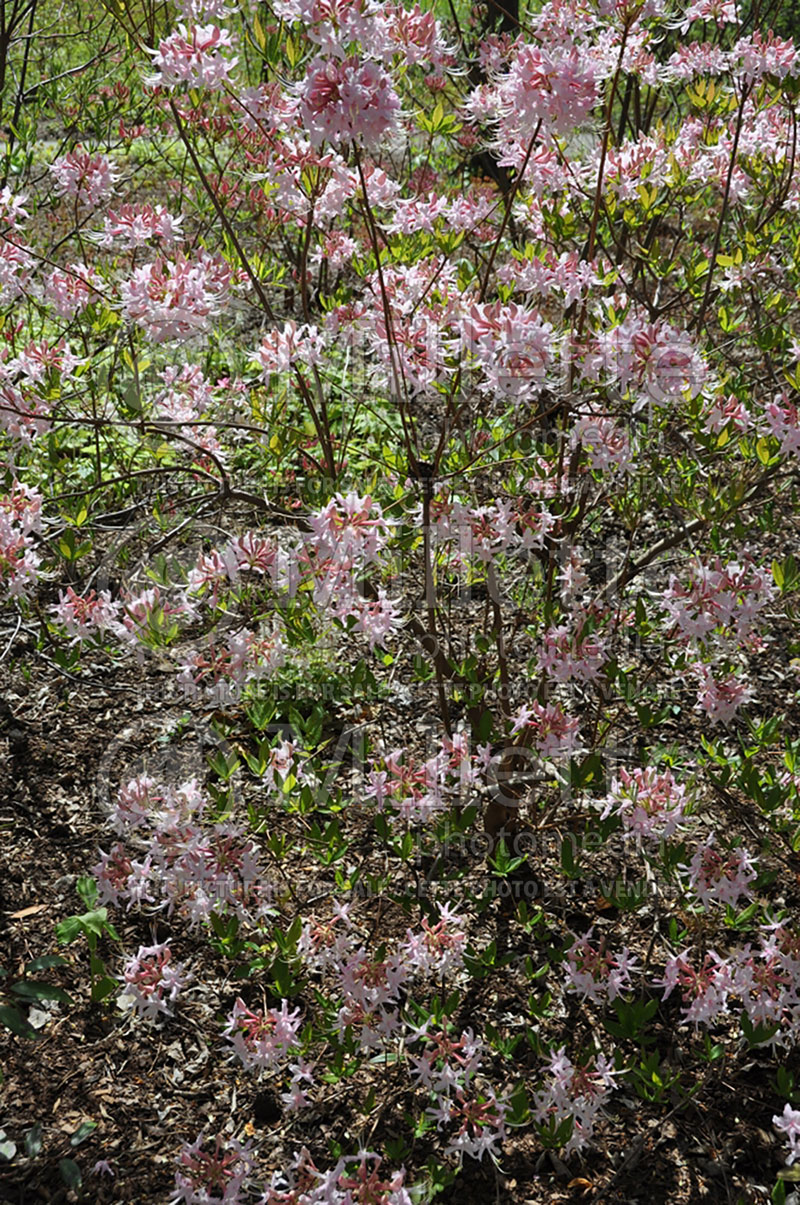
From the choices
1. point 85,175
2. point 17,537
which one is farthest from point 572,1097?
point 85,175

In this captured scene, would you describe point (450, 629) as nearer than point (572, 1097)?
No

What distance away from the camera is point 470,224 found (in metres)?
2.68

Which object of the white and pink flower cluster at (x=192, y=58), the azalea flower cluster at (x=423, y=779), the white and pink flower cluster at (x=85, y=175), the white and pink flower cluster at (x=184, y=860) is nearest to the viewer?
the white and pink flower cluster at (x=192, y=58)

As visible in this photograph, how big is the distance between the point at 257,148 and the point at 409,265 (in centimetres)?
86

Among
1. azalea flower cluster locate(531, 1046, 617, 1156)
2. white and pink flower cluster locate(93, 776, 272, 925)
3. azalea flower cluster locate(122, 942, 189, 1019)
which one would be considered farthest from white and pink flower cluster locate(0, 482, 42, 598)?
azalea flower cluster locate(531, 1046, 617, 1156)

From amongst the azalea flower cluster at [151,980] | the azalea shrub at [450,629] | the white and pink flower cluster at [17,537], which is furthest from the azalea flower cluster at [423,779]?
the white and pink flower cluster at [17,537]

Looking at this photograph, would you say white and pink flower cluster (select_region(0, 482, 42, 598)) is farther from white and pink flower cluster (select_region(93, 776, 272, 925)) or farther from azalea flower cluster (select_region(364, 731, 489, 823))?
azalea flower cluster (select_region(364, 731, 489, 823))

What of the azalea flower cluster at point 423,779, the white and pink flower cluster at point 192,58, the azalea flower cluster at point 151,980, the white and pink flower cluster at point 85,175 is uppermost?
the white and pink flower cluster at point 85,175

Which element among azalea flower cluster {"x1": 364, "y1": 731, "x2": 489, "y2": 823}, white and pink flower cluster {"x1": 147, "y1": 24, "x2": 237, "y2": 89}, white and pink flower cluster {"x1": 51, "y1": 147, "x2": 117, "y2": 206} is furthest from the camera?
white and pink flower cluster {"x1": 51, "y1": 147, "x2": 117, "y2": 206}

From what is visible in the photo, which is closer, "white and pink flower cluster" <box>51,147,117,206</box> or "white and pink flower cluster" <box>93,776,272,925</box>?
"white and pink flower cluster" <box>93,776,272,925</box>

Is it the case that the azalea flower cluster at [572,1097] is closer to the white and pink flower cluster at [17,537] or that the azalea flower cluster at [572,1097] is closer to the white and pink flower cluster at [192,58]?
the white and pink flower cluster at [17,537]

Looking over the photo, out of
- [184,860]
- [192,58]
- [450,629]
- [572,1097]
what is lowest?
[572,1097]

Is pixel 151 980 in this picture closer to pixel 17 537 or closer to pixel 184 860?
pixel 184 860

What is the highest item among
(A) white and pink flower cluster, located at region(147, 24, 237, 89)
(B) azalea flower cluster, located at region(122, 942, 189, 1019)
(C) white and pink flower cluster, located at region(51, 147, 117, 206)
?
(C) white and pink flower cluster, located at region(51, 147, 117, 206)
